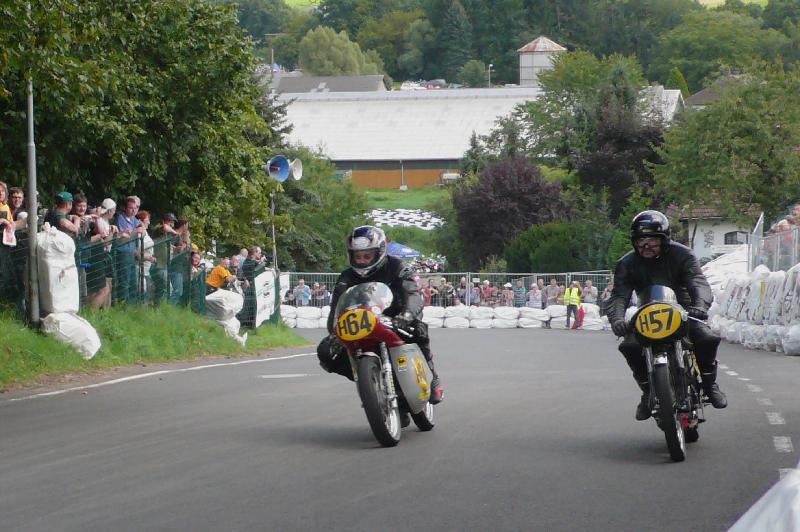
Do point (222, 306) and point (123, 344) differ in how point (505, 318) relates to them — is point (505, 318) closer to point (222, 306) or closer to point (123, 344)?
point (222, 306)

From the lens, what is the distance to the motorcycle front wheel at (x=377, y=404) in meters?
10.3

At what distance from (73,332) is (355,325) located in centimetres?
939

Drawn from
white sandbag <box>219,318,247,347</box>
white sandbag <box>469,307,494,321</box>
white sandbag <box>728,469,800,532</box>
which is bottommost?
white sandbag <box>469,307,494,321</box>

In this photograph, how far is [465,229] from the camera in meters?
79.3

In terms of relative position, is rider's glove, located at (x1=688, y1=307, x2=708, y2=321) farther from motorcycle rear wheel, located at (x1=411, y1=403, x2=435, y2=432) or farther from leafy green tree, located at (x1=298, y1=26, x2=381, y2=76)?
leafy green tree, located at (x1=298, y1=26, x2=381, y2=76)

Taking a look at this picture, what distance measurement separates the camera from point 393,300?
434 inches

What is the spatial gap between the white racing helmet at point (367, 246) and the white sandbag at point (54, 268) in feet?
29.6

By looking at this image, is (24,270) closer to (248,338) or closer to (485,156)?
(248,338)

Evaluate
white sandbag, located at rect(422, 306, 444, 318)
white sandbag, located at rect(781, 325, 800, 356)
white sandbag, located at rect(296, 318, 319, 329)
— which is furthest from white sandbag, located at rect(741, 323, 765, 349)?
white sandbag, located at rect(296, 318, 319, 329)

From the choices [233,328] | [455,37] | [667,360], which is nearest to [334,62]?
[455,37]

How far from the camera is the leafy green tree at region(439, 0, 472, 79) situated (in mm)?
185375

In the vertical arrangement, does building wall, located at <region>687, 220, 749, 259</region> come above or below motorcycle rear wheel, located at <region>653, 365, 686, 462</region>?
below

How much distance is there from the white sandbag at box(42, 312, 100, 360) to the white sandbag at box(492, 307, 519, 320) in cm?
2889

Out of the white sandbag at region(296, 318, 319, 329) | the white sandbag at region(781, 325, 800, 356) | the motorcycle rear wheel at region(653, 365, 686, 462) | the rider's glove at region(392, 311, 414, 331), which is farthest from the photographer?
the white sandbag at region(296, 318, 319, 329)
